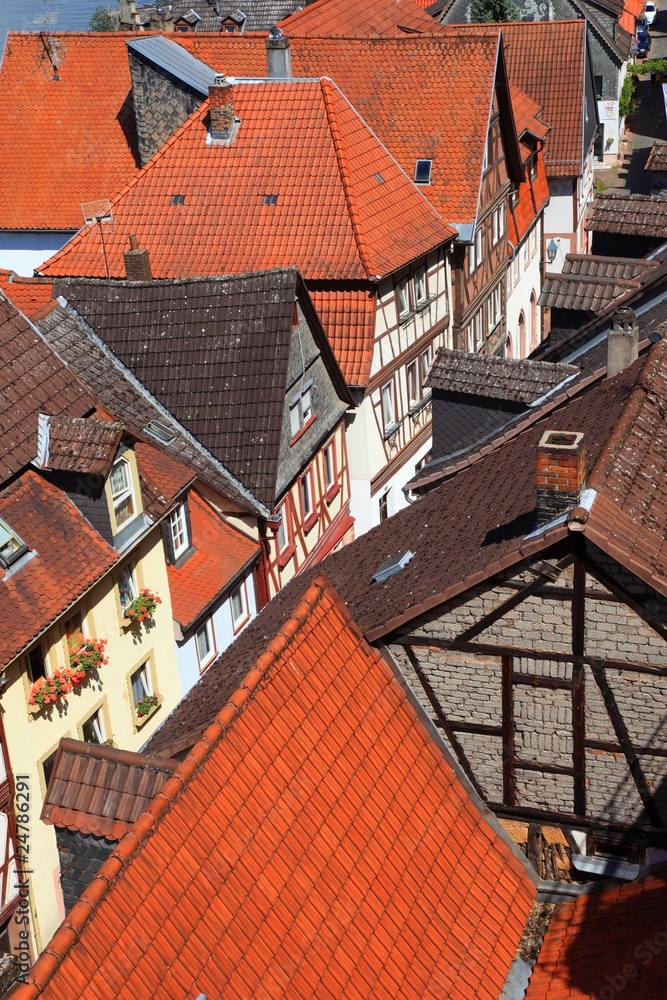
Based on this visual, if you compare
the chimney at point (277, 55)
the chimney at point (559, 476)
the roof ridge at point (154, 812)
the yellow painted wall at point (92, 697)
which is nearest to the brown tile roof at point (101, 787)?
the roof ridge at point (154, 812)

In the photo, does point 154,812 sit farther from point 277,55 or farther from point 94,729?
point 277,55

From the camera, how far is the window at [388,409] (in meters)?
28.1

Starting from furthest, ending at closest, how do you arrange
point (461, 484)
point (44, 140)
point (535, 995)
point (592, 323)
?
point (44, 140) → point (592, 323) → point (461, 484) → point (535, 995)

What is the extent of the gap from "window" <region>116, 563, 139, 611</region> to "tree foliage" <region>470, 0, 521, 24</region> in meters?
39.4

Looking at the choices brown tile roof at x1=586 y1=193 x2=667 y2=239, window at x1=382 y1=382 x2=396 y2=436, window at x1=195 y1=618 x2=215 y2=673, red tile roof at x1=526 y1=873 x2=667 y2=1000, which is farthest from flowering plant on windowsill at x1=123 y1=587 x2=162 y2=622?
brown tile roof at x1=586 y1=193 x2=667 y2=239

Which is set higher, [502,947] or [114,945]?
[114,945]

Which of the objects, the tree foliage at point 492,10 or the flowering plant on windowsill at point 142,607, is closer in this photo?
the flowering plant on windowsill at point 142,607

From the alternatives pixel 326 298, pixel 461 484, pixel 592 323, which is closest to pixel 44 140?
pixel 326 298

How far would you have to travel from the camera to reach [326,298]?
2700cm

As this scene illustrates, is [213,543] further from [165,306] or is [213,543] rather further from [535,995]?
[535,995]

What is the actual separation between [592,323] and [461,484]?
789 cm

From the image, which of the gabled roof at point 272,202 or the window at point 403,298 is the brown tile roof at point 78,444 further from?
the window at point 403,298

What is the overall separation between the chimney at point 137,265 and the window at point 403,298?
17.5ft

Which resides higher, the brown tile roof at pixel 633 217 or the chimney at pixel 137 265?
the brown tile roof at pixel 633 217
